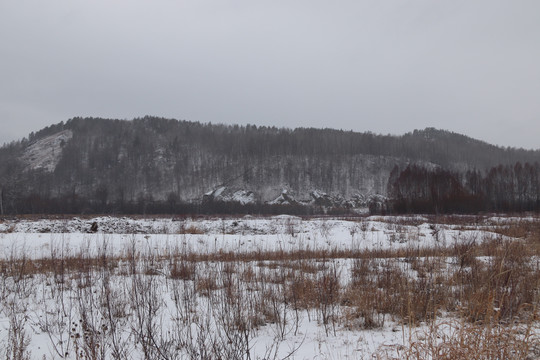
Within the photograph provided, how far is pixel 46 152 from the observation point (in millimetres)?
122000

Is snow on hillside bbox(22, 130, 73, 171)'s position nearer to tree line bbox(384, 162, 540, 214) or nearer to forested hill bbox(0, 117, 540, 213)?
forested hill bbox(0, 117, 540, 213)

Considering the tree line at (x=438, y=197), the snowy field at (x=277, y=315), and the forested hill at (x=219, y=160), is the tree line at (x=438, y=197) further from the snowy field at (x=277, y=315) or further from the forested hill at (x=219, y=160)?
the snowy field at (x=277, y=315)

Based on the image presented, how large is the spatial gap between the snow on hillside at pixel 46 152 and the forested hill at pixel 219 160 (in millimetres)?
383

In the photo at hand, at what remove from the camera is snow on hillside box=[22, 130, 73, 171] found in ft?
373

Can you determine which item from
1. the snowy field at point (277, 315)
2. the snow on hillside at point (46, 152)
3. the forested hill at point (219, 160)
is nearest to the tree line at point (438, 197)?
the forested hill at point (219, 160)

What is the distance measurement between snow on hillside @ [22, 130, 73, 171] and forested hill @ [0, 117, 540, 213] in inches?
15.1

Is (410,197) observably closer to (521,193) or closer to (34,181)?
(521,193)

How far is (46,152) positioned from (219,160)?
69928 millimetres

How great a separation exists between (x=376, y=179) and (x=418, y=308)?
106 meters

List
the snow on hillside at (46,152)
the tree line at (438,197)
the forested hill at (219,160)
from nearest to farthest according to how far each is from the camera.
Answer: the tree line at (438,197) → the forested hill at (219,160) → the snow on hillside at (46,152)

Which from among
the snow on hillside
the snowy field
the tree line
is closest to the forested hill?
the snow on hillside

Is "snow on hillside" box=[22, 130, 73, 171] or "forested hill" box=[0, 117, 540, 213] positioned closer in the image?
"forested hill" box=[0, 117, 540, 213]

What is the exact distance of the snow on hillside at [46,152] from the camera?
11362 cm

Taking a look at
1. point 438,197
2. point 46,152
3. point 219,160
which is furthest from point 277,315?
point 46,152
